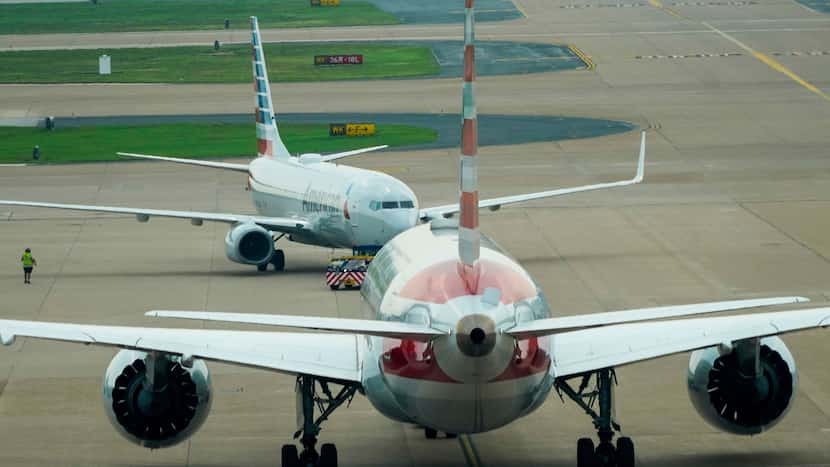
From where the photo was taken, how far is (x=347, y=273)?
52188 millimetres

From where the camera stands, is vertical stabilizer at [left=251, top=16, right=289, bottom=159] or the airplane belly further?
vertical stabilizer at [left=251, top=16, right=289, bottom=159]

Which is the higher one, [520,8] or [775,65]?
[520,8]

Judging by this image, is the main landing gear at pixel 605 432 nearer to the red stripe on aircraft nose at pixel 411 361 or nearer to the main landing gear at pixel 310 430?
the red stripe on aircraft nose at pixel 411 361

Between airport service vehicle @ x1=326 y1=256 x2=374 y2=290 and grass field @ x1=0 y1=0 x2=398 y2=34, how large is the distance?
99.4 metres

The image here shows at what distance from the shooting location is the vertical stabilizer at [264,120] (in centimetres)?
6419

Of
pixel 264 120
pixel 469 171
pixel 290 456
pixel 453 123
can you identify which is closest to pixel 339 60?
pixel 453 123

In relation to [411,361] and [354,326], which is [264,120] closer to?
[411,361]

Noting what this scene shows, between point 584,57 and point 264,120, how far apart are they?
6128cm

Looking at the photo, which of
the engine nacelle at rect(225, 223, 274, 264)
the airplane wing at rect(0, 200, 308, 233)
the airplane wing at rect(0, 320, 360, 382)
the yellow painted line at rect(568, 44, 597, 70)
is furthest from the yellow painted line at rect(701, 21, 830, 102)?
the airplane wing at rect(0, 320, 360, 382)

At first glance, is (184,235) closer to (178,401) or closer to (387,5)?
(178,401)

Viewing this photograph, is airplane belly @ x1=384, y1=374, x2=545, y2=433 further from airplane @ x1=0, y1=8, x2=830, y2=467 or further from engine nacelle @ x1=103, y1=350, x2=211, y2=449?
engine nacelle @ x1=103, y1=350, x2=211, y2=449

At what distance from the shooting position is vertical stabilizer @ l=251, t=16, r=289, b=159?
6419cm

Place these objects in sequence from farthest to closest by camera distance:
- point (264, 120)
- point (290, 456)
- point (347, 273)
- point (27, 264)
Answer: point (264, 120), point (27, 264), point (347, 273), point (290, 456)

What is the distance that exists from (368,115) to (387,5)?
2984 inches
